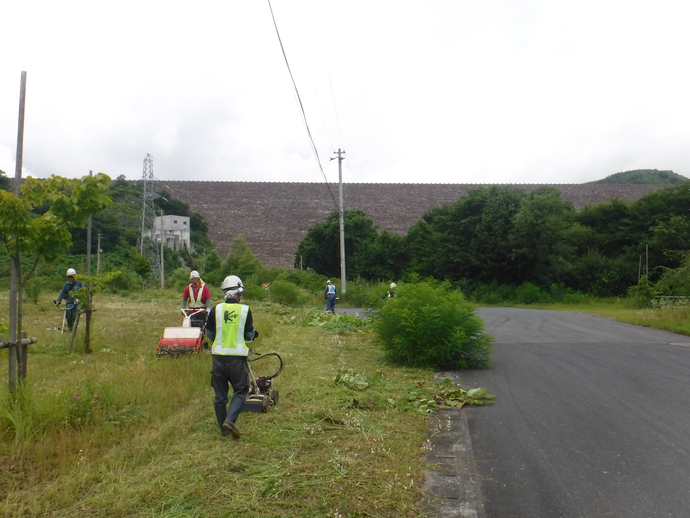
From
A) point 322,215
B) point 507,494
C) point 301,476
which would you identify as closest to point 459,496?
point 507,494

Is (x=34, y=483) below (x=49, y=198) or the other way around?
below

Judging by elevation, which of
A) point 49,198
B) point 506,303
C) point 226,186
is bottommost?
point 506,303

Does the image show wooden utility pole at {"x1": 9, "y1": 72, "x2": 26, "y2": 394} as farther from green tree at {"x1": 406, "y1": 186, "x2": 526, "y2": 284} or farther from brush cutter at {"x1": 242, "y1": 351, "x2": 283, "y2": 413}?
green tree at {"x1": 406, "y1": 186, "x2": 526, "y2": 284}

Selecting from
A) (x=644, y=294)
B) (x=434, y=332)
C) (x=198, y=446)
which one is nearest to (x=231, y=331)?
(x=198, y=446)

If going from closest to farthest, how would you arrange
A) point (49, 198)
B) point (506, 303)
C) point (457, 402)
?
point (49, 198)
point (457, 402)
point (506, 303)

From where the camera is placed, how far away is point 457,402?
7.87m

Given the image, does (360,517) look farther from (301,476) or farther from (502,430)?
(502,430)

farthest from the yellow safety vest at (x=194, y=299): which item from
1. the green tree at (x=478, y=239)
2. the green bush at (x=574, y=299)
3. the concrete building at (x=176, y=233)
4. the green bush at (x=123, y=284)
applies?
the concrete building at (x=176, y=233)

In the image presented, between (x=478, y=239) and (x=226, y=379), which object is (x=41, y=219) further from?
(x=478, y=239)

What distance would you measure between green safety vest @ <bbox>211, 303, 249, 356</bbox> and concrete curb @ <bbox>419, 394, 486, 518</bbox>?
2.14 metres

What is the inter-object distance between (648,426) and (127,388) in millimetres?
5685

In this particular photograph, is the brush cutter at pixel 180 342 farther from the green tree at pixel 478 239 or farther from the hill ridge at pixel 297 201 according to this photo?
the hill ridge at pixel 297 201

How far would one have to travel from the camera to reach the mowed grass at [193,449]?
4.34 meters

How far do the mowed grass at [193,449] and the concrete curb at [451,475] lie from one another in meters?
0.12
